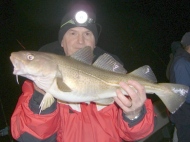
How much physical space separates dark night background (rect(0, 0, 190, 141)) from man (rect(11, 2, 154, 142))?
34.3ft

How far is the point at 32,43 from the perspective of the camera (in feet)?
92.1

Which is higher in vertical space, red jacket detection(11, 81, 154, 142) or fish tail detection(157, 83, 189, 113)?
fish tail detection(157, 83, 189, 113)

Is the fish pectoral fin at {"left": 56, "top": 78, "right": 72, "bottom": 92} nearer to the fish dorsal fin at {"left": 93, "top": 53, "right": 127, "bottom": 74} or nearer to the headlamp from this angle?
the fish dorsal fin at {"left": 93, "top": 53, "right": 127, "bottom": 74}

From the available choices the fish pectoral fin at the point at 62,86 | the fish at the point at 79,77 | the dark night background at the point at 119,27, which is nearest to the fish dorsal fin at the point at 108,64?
the fish at the point at 79,77

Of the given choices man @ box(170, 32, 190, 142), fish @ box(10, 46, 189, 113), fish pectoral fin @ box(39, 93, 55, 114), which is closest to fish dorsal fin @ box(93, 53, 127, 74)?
fish @ box(10, 46, 189, 113)

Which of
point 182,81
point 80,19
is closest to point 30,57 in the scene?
point 80,19

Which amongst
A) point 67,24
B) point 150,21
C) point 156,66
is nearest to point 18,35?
point 156,66

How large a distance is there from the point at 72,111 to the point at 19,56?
102 centimetres

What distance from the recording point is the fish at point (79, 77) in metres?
2.11

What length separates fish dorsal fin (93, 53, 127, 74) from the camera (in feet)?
7.91

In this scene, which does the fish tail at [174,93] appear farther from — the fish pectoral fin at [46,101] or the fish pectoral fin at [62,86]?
the fish pectoral fin at [46,101]

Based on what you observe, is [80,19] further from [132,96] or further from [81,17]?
[132,96]

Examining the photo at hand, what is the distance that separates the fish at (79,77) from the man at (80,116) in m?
0.15

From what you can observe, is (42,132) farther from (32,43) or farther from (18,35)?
(18,35)
